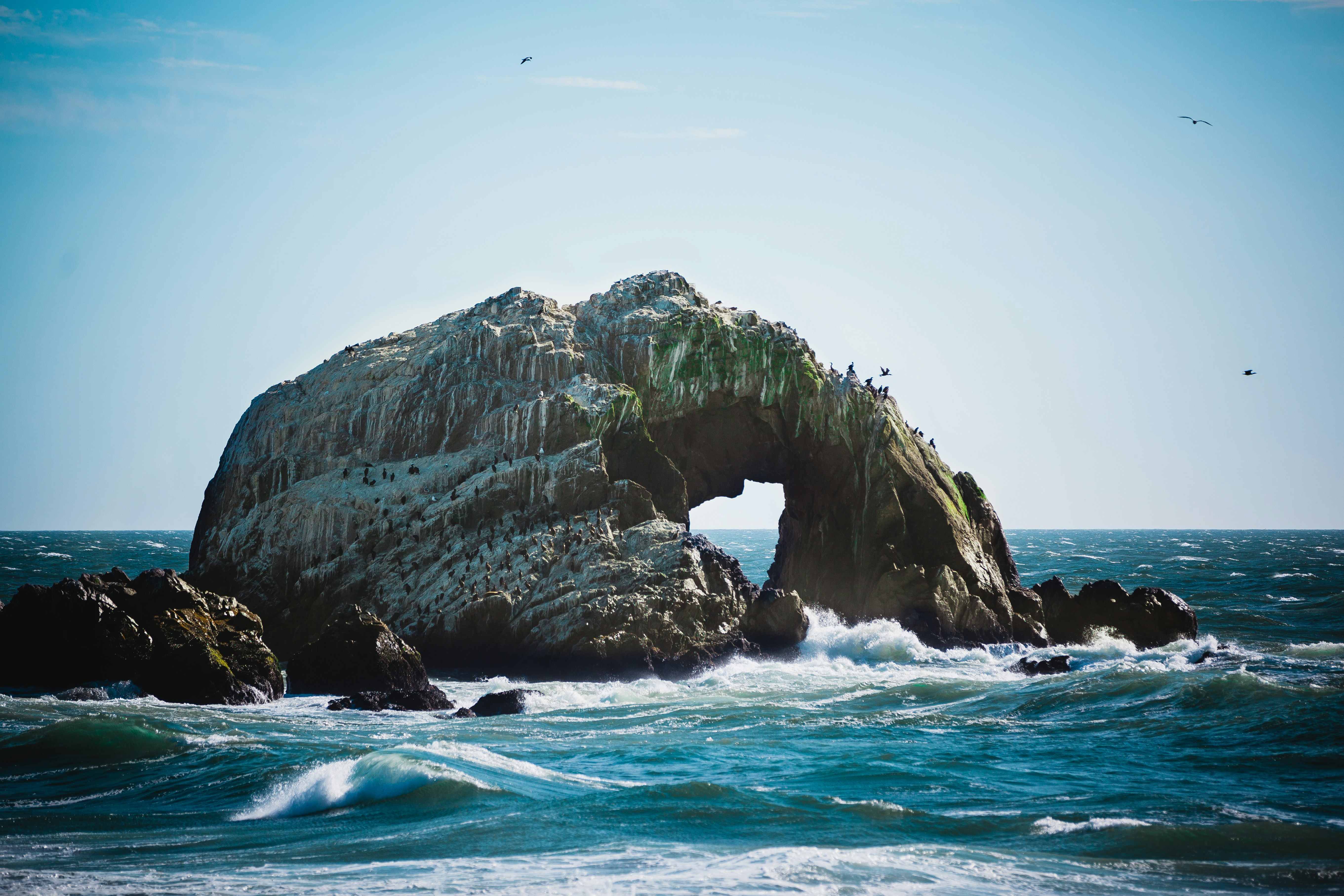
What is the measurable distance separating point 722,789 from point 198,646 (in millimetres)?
17769

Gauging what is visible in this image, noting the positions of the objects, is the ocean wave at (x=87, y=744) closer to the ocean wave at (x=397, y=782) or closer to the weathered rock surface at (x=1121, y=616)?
the ocean wave at (x=397, y=782)

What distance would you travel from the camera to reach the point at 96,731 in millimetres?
23766

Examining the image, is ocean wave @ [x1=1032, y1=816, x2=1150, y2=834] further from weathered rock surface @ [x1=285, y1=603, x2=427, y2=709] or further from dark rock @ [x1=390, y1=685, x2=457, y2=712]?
weathered rock surface @ [x1=285, y1=603, x2=427, y2=709]

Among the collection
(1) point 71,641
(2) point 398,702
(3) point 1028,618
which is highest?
(1) point 71,641

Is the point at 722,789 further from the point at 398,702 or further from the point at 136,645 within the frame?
the point at 136,645

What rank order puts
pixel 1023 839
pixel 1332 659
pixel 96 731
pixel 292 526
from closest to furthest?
pixel 1023 839 < pixel 96 731 < pixel 1332 659 < pixel 292 526

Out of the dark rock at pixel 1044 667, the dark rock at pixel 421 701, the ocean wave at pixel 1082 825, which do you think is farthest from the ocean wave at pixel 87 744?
the dark rock at pixel 1044 667

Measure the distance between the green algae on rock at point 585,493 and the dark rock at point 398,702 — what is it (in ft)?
16.9

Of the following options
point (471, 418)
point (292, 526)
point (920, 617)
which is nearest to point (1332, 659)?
point (920, 617)

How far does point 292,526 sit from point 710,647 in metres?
15.8

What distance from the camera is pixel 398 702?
2928cm

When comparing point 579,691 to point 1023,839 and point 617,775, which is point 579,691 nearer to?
point 617,775

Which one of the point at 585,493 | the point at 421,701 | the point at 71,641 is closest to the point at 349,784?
the point at 421,701

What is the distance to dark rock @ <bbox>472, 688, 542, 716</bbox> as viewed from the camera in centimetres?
2862
